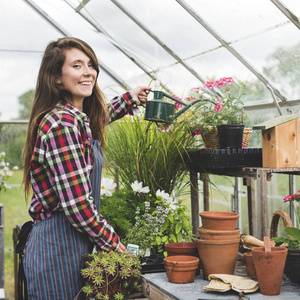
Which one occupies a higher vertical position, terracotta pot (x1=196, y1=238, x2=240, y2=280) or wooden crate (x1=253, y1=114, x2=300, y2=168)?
wooden crate (x1=253, y1=114, x2=300, y2=168)

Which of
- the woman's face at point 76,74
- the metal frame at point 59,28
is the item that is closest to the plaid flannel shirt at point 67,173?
the woman's face at point 76,74

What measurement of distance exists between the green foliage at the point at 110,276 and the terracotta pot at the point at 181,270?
145 mm

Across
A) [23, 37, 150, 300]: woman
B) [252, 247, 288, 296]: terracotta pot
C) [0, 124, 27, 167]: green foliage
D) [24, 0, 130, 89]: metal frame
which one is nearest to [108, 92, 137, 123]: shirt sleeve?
[23, 37, 150, 300]: woman

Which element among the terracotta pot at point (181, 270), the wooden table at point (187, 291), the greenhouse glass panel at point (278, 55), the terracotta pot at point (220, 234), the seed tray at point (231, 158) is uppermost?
the greenhouse glass panel at point (278, 55)

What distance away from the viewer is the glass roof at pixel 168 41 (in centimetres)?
349

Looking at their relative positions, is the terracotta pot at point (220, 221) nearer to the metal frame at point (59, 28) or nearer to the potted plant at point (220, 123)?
the potted plant at point (220, 123)

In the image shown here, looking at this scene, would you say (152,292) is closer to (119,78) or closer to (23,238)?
(23,238)

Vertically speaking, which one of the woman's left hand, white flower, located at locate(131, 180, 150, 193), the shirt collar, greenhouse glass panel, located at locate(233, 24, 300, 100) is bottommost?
white flower, located at locate(131, 180, 150, 193)

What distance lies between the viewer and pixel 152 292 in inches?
58.6

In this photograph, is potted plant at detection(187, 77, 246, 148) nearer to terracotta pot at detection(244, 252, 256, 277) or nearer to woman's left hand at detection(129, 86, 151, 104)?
woman's left hand at detection(129, 86, 151, 104)

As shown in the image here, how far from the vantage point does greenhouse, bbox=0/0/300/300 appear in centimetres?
151

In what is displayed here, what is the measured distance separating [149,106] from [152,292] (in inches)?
37.4

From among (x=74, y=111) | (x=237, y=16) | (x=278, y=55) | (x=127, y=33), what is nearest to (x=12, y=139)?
(x=127, y=33)

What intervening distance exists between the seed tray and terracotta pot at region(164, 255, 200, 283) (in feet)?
4.06
